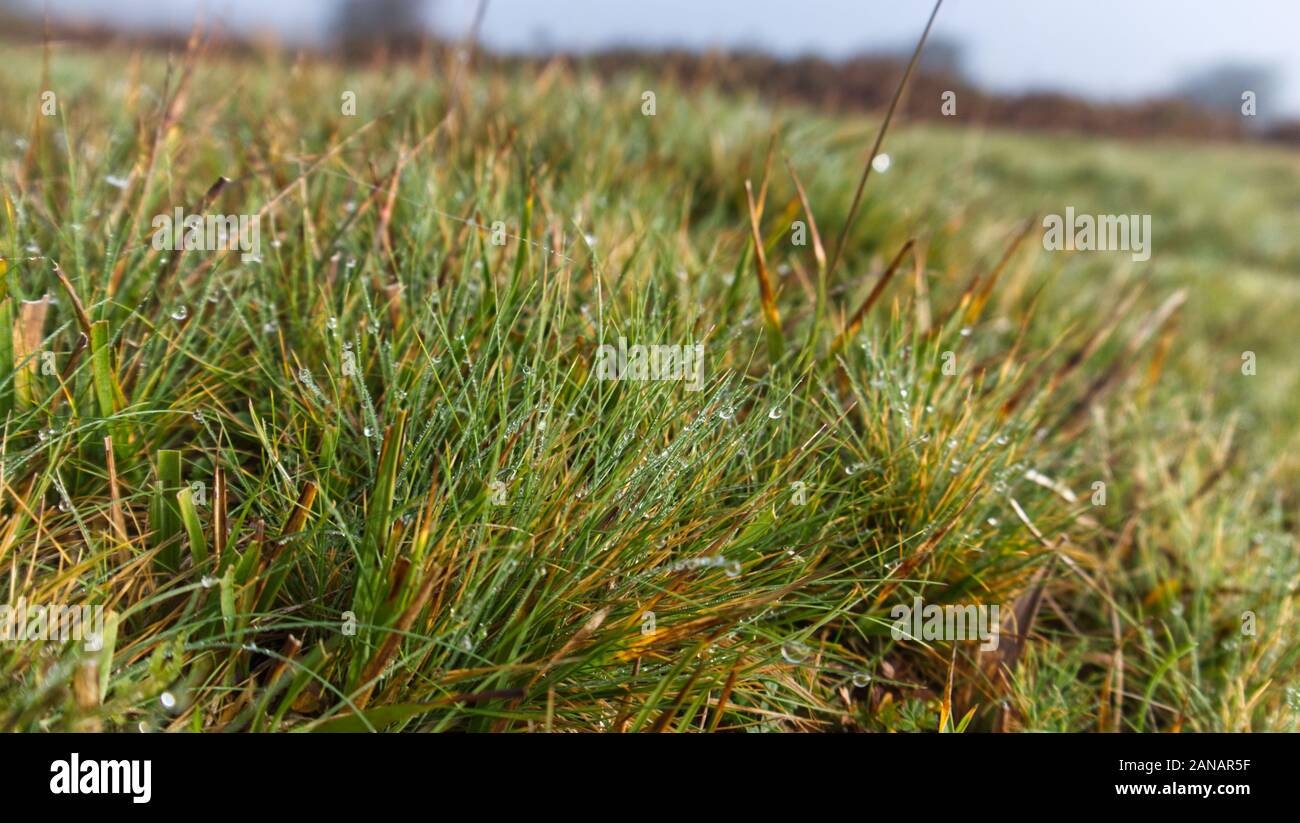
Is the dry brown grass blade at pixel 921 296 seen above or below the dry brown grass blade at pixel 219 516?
above

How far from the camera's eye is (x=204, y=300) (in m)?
1.90

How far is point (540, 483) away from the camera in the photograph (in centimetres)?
163

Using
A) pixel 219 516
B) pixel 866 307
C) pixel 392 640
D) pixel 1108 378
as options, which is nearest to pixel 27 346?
pixel 219 516

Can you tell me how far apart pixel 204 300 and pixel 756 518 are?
1.22 m

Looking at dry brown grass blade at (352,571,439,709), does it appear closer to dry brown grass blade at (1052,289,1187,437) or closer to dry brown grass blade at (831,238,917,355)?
dry brown grass blade at (831,238,917,355)

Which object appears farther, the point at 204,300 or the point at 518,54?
the point at 518,54

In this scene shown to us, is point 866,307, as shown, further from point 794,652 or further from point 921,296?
point 794,652

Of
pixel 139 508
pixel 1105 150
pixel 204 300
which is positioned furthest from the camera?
pixel 1105 150

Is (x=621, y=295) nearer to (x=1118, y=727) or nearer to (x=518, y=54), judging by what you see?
(x=1118, y=727)

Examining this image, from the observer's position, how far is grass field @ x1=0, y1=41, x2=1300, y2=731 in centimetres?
149

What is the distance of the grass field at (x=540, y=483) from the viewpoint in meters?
1.49

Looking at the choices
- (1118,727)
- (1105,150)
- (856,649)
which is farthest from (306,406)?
(1105,150)

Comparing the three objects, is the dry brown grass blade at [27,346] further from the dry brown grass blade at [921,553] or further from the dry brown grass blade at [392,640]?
the dry brown grass blade at [921,553]

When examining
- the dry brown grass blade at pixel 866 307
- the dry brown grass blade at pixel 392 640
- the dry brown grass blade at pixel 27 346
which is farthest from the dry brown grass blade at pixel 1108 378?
the dry brown grass blade at pixel 27 346
